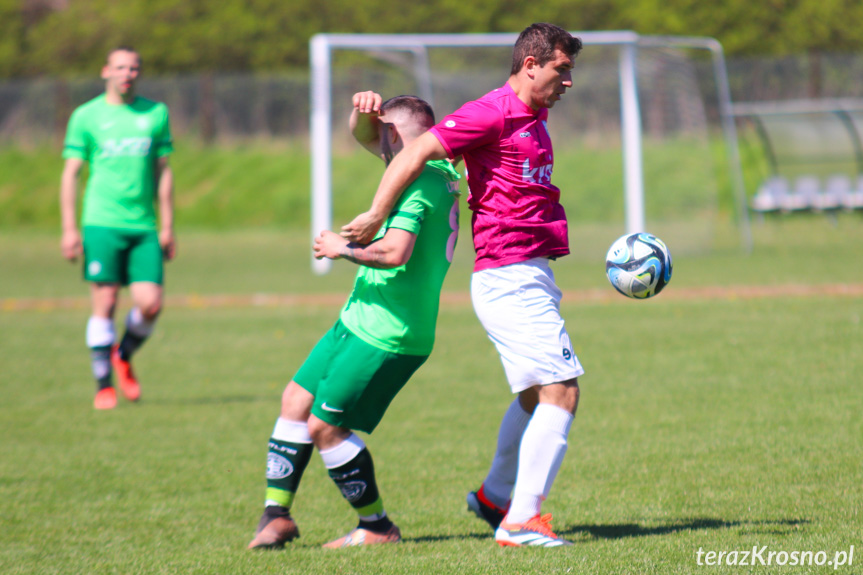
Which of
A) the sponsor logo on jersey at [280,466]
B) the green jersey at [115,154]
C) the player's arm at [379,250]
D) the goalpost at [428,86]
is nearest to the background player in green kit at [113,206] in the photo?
the green jersey at [115,154]

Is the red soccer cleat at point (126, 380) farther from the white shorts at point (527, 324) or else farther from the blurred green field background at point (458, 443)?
the white shorts at point (527, 324)

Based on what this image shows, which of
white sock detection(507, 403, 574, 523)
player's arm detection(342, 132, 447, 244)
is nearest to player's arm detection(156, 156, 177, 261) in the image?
player's arm detection(342, 132, 447, 244)

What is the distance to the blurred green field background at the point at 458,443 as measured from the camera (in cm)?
421

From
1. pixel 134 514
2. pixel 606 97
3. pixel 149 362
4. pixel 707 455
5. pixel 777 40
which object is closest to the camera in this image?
pixel 134 514

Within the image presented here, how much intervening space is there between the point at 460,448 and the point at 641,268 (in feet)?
6.84

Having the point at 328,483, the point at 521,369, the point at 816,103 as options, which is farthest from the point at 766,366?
the point at 816,103

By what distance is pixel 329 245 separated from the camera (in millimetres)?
4016

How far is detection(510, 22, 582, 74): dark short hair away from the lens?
4.12m

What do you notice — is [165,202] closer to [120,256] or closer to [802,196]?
[120,256]

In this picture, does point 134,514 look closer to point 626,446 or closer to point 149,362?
point 626,446

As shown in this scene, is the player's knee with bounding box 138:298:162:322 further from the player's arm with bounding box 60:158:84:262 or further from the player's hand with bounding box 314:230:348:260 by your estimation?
the player's hand with bounding box 314:230:348:260

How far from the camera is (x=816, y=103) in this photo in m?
28.1

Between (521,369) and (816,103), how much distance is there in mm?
26295

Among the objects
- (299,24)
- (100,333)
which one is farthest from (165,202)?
(299,24)
